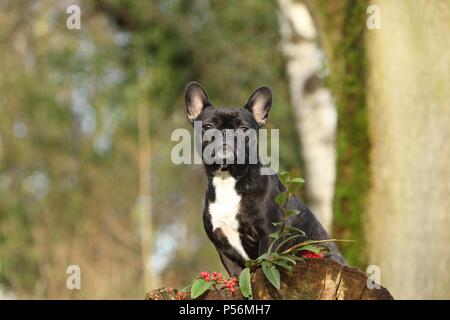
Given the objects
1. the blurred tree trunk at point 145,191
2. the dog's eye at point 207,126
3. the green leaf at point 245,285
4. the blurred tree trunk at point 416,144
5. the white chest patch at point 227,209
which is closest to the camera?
the green leaf at point 245,285

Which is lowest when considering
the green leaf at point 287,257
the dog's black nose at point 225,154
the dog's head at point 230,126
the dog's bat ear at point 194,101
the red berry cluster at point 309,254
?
the red berry cluster at point 309,254

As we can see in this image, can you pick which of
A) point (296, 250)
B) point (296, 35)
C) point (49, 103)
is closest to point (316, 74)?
point (296, 35)

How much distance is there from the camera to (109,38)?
2098 centimetres

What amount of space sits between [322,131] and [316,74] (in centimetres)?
94

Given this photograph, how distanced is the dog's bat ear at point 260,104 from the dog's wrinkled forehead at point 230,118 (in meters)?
0.04

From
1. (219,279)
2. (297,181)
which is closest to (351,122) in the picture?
(297,181)

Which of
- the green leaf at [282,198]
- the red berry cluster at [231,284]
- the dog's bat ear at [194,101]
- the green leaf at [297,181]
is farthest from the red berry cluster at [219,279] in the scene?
the dog's bat ear at [194,101]

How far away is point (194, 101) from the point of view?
530 cm

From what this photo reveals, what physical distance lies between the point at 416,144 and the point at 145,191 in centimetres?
1030

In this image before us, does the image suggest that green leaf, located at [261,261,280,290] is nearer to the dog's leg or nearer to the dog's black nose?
the dog's black nose

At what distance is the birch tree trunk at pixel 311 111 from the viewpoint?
46.3 feet

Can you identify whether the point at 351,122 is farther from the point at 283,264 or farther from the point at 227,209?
the point at 283,264

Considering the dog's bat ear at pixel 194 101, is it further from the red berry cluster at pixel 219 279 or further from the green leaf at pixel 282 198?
the red berry cluster at pixel 219 279

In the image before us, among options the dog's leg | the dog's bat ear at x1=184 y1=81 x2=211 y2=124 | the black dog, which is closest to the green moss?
the black dog
